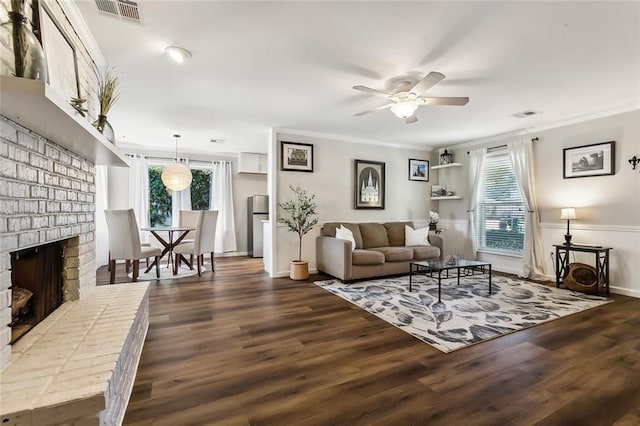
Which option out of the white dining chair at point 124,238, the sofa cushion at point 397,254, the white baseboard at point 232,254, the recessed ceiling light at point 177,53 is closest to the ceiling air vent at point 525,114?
the sofa cushion at point 397,254

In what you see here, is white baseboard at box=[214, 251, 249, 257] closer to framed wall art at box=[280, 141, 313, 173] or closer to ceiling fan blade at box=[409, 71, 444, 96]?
framed wall art at box=[280, 141, 313, 173]

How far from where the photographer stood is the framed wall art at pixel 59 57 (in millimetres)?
1608

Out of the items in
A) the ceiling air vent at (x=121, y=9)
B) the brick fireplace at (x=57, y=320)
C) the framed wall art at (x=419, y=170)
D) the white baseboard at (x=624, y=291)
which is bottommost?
the white baseboard at (x=624, y=291)

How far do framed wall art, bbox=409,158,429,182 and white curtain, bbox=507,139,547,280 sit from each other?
178cm

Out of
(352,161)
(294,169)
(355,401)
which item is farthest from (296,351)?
(352,161)

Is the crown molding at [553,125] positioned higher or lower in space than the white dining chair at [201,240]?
higher

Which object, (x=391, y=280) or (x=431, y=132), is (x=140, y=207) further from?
(x=431, y=132)

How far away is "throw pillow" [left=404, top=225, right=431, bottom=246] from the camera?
17.4ft

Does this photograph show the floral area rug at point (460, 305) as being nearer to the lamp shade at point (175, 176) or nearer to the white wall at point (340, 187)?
the white wall at point (340, 187)

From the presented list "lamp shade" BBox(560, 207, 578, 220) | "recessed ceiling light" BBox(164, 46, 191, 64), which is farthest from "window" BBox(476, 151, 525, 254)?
"recessed ceiling light" BBox(164, 46, 191, 64)

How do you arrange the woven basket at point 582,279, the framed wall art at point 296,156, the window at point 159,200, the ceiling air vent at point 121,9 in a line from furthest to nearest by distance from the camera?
the window at point 159,200, the framed wall art at point 296,156, the woven basket at point 582,279, the ceiling air vent at point 121,9

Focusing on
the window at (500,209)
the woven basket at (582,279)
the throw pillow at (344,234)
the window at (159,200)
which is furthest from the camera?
the window at (159,200)

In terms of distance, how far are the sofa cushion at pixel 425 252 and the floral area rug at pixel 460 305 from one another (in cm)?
47

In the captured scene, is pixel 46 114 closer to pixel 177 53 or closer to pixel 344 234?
pixel 177 53
